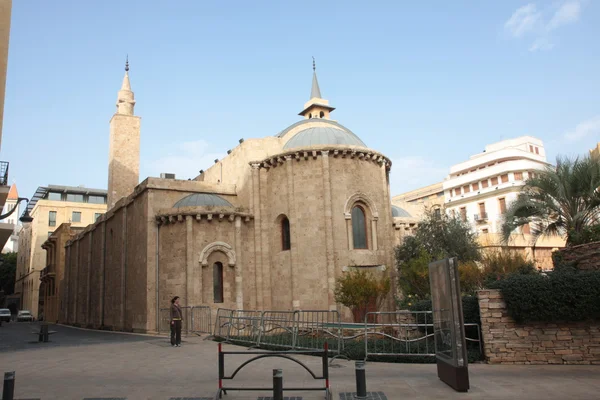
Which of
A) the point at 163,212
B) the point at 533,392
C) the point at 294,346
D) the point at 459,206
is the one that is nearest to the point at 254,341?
the point at 294,346

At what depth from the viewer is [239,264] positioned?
949 inches

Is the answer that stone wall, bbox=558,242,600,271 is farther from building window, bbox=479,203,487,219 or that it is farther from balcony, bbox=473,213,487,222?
building window, bbox=479,203,487,219

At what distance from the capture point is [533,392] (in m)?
8.30

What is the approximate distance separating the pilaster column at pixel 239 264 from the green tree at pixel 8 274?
6241 cm

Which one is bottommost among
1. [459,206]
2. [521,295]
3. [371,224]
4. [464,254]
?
[521,295]

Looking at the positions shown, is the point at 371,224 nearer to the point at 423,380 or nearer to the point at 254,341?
the point at 254,341

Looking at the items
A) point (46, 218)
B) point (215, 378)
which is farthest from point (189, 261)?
point (46, 218)

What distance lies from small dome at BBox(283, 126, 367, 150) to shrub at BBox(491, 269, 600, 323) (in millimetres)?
14137

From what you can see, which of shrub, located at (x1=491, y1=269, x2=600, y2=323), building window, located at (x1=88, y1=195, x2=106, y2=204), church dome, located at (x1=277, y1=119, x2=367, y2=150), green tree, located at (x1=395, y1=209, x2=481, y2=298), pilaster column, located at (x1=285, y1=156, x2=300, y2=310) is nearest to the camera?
shrub, located at (x1=491, y1=269, x2=600, y2=323)

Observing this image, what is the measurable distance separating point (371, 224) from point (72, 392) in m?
17.3

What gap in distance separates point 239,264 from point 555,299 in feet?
50.4

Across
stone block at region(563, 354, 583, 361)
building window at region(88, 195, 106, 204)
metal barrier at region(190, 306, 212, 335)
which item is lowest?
stone block at region(563, 354, 583, 361)

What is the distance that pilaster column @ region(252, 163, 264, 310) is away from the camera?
24156 millimetres

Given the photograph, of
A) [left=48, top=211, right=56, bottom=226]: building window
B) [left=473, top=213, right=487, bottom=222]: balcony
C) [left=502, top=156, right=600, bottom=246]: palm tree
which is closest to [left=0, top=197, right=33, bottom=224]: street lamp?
[left=502, top=156, right=600, bottom=246]: palm tree
